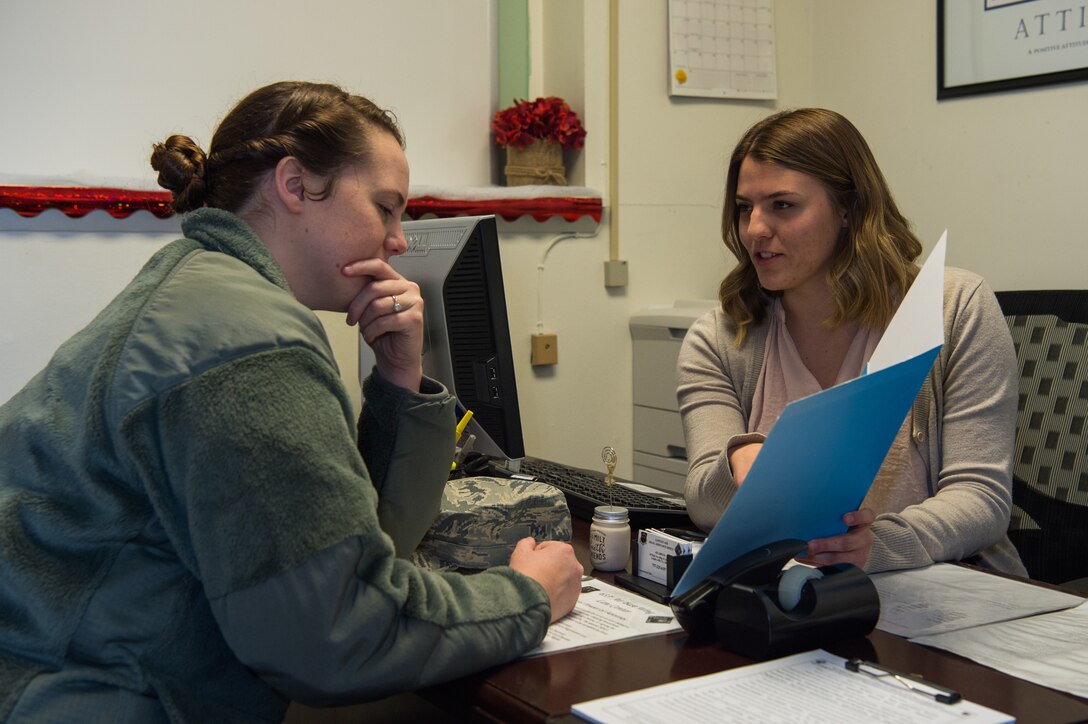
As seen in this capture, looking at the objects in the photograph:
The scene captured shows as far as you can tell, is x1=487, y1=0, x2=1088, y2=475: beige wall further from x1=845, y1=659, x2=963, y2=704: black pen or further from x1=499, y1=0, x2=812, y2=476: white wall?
x1=845, y1=659, x2=963, y2=704: black pen

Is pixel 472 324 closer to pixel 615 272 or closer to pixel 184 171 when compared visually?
pixel 184 171

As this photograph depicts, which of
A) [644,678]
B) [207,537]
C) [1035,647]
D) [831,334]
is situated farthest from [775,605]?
[831,334]

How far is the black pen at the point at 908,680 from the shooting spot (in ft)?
3.01

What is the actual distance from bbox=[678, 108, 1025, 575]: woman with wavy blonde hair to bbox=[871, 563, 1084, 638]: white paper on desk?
0.65 ft

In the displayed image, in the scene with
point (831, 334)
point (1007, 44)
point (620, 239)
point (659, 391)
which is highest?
point (1007, 44)

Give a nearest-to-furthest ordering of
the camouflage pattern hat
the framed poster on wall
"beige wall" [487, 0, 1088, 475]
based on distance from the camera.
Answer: the camouflage pattern hat
the framed poster on wall
"beige wall" [487, 0, 1088, 475]

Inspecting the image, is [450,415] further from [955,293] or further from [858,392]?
[955,293]

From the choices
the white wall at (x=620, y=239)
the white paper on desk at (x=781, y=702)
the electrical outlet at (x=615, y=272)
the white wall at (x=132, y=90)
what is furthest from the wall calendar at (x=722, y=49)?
the white paper on desk at (x=781, y=702)

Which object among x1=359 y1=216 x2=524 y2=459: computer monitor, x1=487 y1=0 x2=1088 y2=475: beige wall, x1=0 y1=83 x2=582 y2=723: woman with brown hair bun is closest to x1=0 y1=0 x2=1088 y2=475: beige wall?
x1=487 y1=0 x2=1088 y2=475: beige wall

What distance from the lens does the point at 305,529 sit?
A: 0.88m

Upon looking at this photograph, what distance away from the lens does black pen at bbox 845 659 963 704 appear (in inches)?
36.2

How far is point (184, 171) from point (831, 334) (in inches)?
44.3

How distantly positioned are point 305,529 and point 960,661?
2.09 feet

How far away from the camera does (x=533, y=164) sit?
3.07m
